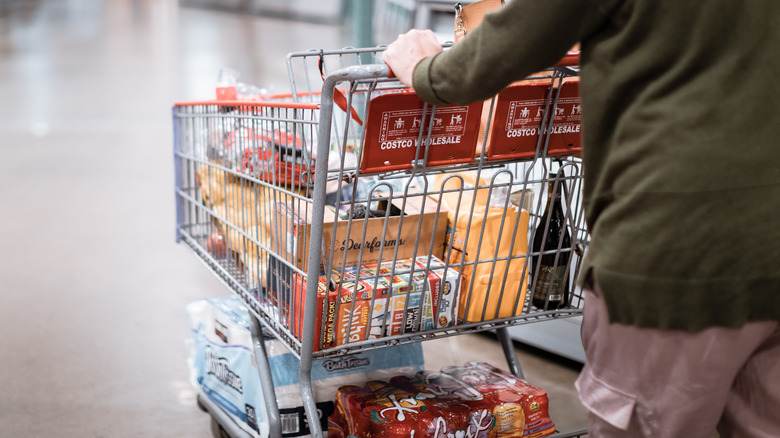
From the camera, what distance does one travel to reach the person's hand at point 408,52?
125 centimetres

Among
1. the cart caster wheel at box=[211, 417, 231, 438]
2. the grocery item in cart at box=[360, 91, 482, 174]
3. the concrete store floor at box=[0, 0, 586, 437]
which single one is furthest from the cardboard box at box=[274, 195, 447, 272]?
the concrete store floor at box=[0, 0, 586, 437]

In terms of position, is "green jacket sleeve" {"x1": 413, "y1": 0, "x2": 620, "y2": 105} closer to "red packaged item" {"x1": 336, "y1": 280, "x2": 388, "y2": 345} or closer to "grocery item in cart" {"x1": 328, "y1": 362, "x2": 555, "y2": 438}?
"red packaged item" {"x1": 336, "y1": 280, "x2": 388, "y2": 345}

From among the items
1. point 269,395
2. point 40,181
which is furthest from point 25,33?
point 269,395

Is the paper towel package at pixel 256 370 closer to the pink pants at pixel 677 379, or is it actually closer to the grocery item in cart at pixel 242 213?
the grocery item in cart at pixel 242 213

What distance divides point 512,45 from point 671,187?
31cm

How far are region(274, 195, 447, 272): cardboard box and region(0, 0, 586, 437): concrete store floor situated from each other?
999mm

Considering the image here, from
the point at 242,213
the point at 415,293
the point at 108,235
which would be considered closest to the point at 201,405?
the point at 242,213

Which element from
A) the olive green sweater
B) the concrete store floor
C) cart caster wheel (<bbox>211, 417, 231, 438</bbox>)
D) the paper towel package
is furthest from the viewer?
the concrete store floor

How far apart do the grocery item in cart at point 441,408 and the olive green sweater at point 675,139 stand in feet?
2.55

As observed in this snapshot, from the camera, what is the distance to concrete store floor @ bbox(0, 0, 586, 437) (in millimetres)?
2406

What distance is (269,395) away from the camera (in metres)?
1.76

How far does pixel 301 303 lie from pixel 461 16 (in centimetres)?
75

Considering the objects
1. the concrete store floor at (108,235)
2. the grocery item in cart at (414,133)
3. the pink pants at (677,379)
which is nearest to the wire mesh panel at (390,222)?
the grocery item in cart at (414,133)

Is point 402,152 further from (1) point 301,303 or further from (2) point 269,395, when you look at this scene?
(2) point 269,395
